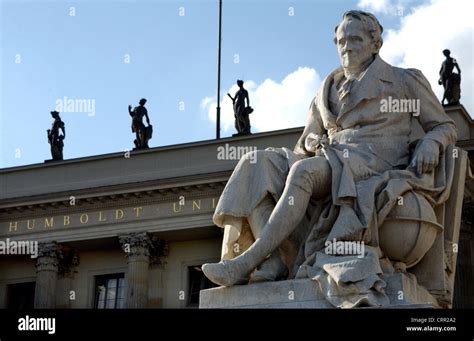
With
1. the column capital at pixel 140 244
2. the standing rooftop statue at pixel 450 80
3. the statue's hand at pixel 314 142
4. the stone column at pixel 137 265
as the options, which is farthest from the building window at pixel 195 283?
the statue's hand at pixel 314 142

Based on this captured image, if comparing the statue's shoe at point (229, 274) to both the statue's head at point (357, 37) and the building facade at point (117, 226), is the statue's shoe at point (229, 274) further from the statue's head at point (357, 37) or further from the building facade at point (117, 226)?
the building facade at point (117, 226)

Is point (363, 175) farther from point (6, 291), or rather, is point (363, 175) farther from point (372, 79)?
point (6, 291)

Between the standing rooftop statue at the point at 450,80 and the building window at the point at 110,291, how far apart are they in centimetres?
1220

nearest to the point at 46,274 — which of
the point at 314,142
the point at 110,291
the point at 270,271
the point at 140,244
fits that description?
the point at 110,291

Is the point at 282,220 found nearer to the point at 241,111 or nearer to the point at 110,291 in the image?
the point at 241,111

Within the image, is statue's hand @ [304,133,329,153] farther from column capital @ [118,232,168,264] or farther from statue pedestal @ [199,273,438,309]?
column capital @ [118,232,168,264]

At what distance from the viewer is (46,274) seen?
38781mm

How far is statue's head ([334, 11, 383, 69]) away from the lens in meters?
8.70

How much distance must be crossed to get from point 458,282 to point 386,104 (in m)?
25.1

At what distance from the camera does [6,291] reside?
4066 cm

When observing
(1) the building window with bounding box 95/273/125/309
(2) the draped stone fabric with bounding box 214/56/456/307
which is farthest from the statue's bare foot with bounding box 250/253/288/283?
(1) the building window with bounding box 95/273/125/309

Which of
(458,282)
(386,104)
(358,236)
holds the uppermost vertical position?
(458,282)

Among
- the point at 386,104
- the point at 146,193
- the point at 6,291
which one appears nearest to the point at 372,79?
the point at 386,104

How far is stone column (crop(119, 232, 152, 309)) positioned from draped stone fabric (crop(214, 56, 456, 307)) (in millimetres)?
28574
